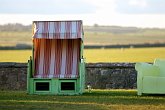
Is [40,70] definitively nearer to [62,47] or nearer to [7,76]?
[62,47]

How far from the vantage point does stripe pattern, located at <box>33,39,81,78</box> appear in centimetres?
1748

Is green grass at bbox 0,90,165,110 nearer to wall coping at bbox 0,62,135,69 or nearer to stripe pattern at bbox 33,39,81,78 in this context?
stripe pattern at bbox 33,39,81,78

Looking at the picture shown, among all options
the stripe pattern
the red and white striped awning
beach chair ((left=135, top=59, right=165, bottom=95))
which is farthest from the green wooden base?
beach chair ((left=135, top=59, right=165, bottom=95))

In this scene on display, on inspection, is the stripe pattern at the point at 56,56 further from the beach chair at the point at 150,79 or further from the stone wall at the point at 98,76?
the stone wall at the point at 98,76

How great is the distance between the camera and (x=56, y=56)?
17.6m

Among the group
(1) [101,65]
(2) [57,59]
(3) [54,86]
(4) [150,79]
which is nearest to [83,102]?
(3) [54,86]

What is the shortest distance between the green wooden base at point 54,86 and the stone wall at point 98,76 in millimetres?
4861

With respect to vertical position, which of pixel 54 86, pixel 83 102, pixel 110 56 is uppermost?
pixel 110 56

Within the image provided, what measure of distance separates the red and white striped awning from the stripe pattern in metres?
0.64

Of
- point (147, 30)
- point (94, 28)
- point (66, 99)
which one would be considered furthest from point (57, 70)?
point (147, 30)

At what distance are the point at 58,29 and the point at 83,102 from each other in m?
2.77

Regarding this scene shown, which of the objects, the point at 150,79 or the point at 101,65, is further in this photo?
the point at 101,65

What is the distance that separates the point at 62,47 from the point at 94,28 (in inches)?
4524

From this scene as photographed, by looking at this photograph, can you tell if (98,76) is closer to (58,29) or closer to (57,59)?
(57,59)
